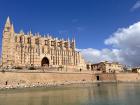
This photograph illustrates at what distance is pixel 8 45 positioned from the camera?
73.2m

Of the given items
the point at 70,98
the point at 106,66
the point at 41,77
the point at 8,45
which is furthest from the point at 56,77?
the point at 106,66

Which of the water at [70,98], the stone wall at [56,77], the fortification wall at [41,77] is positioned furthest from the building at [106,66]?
the water at [70,98]

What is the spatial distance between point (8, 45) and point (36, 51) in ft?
41.0

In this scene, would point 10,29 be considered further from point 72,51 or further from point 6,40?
point 72,51

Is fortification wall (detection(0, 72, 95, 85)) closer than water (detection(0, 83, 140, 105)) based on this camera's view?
No

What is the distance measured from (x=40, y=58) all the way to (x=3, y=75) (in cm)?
3189

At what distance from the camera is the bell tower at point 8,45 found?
71438mm

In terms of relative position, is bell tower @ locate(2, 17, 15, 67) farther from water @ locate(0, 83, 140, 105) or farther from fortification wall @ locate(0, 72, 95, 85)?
water @ locate(0, 83, 140, 105)

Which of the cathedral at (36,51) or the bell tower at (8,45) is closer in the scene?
the bell tower at (8,45)

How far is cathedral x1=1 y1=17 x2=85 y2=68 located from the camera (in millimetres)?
73312

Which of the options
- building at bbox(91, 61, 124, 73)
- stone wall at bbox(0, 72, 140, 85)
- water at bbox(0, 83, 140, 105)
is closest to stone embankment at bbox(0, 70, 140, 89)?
stone wall at bbox(0, 72, 140, 85)

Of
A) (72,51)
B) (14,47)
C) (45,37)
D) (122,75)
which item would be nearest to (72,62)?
(72,51)

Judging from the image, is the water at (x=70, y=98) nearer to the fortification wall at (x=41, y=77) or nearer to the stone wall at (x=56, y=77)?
the fortification wall at (x=41, y=77)

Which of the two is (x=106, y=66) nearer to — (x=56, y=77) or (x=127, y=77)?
(x=127, y=77)
